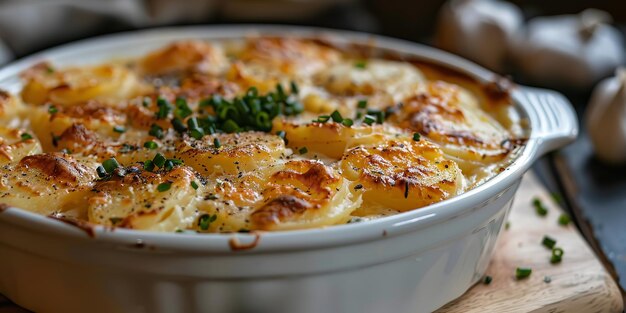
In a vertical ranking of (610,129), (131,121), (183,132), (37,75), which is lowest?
(610,129)

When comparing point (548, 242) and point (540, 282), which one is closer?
point (540, 282)

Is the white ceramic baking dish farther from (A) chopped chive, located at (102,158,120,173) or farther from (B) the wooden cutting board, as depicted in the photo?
(A) chopped chive, located at (102,158,120,173)

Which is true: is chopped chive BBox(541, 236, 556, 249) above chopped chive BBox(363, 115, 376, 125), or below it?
below

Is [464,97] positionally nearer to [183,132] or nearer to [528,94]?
[528,94]

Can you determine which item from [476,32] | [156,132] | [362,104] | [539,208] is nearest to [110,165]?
[156,132]

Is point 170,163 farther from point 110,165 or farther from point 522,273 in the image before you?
point 522,273

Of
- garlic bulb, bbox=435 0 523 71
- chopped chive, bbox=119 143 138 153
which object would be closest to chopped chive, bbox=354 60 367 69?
chopped chive, bbox=119 143 138 153

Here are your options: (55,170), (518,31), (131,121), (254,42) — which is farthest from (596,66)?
(55,170)
